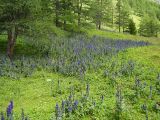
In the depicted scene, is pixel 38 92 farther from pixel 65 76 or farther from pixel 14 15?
pixel 14 15

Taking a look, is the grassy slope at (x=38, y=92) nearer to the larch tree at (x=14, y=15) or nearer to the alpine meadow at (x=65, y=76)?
the alpine meadow at (x=65, y=76)

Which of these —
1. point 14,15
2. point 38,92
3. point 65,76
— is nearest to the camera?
point 38,92

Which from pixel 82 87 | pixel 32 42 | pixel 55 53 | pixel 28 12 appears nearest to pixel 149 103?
pixel 82 87

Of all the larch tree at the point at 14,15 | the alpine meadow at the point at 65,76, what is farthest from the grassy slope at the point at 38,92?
the larch tree at the point at 14,15

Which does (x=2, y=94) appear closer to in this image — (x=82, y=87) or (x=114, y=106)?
(x=82, y=87)

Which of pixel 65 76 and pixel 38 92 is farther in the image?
pixel 65 76

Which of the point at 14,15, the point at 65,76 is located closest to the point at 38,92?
the point at 65,76

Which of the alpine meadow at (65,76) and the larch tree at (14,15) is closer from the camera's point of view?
the alpine meadow at (65,76)

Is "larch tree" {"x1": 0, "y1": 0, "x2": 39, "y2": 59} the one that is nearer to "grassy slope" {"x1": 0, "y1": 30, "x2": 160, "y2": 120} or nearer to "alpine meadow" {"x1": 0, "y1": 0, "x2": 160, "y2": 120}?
"alpine meadow" {"x1": 0, "y1": 0, "x2": 160, "y2": 120}

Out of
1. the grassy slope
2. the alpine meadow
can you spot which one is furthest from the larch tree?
the grassy slope

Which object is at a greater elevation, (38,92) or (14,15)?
(14,15)

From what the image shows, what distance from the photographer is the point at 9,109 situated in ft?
42.2

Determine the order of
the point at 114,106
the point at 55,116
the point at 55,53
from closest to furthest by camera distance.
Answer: the point at 55,116 < the point at 114,106 < the point at 55,53

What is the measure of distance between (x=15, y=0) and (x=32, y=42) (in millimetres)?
6194
